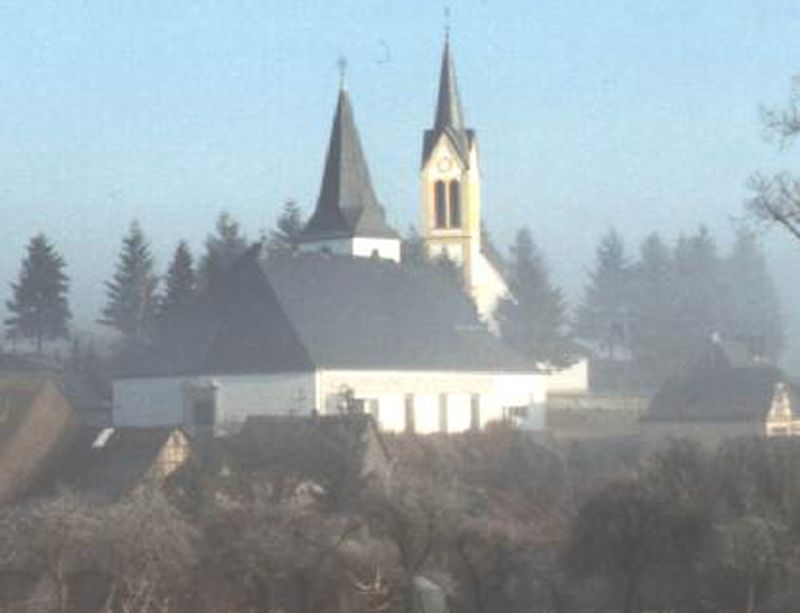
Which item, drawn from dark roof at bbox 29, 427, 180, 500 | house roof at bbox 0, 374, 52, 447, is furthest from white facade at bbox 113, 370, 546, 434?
dark roof at bbox 29, 427, 180, 500

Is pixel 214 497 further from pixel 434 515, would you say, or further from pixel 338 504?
pixel 434 515

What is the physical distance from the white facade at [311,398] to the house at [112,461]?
6.79 metres

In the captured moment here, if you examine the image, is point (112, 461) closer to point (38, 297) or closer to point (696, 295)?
point (38, 297)

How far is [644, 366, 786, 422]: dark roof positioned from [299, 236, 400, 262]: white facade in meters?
13.5

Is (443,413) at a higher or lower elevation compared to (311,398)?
lower

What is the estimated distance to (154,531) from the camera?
42.1 meters

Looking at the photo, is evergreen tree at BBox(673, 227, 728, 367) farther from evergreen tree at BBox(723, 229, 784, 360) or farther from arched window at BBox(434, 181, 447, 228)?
arched window at BBox(434, 181, 447, 228)

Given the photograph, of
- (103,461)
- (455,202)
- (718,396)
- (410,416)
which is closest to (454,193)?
(455,202)

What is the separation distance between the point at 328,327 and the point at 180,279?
15.8 m

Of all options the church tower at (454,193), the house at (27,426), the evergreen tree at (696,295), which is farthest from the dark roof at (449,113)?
the house at (27,426)

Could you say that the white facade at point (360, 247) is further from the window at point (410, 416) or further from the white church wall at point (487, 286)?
the window at point (410, 416)

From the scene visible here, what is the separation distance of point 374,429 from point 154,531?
22.8m

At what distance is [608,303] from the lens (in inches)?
5138

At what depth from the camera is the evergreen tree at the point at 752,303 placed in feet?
372
